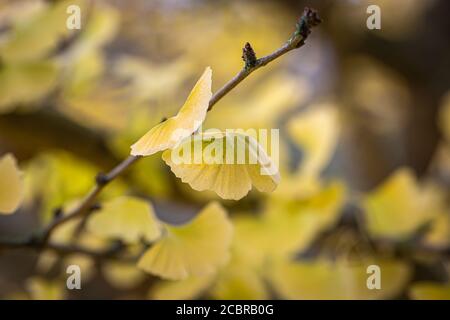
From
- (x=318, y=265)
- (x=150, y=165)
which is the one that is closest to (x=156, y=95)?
(x=150, y=165)

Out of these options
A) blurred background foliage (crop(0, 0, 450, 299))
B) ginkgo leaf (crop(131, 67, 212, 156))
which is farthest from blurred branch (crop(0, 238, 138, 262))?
ginkgo leaf (crop(131, 67, 212, 156))

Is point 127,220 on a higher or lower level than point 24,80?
lower

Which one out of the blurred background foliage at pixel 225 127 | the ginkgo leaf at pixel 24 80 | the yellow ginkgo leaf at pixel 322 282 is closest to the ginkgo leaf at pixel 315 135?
the blurred background foliage at pixel 225 127

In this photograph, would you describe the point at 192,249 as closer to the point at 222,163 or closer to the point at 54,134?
the point at 222,163

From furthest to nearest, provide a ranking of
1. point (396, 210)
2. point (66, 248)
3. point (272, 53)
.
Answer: point (396, 210) < point (66, 248) < point (272, 53)

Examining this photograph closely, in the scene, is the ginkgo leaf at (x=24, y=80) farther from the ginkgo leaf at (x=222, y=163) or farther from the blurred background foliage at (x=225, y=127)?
the ginkgo leaf at (x=222, y=163)

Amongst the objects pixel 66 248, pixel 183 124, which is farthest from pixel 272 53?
pixel 66 248

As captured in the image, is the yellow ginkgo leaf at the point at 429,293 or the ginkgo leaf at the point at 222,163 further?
the yellow ginkgo leaf at the point at 429,293
